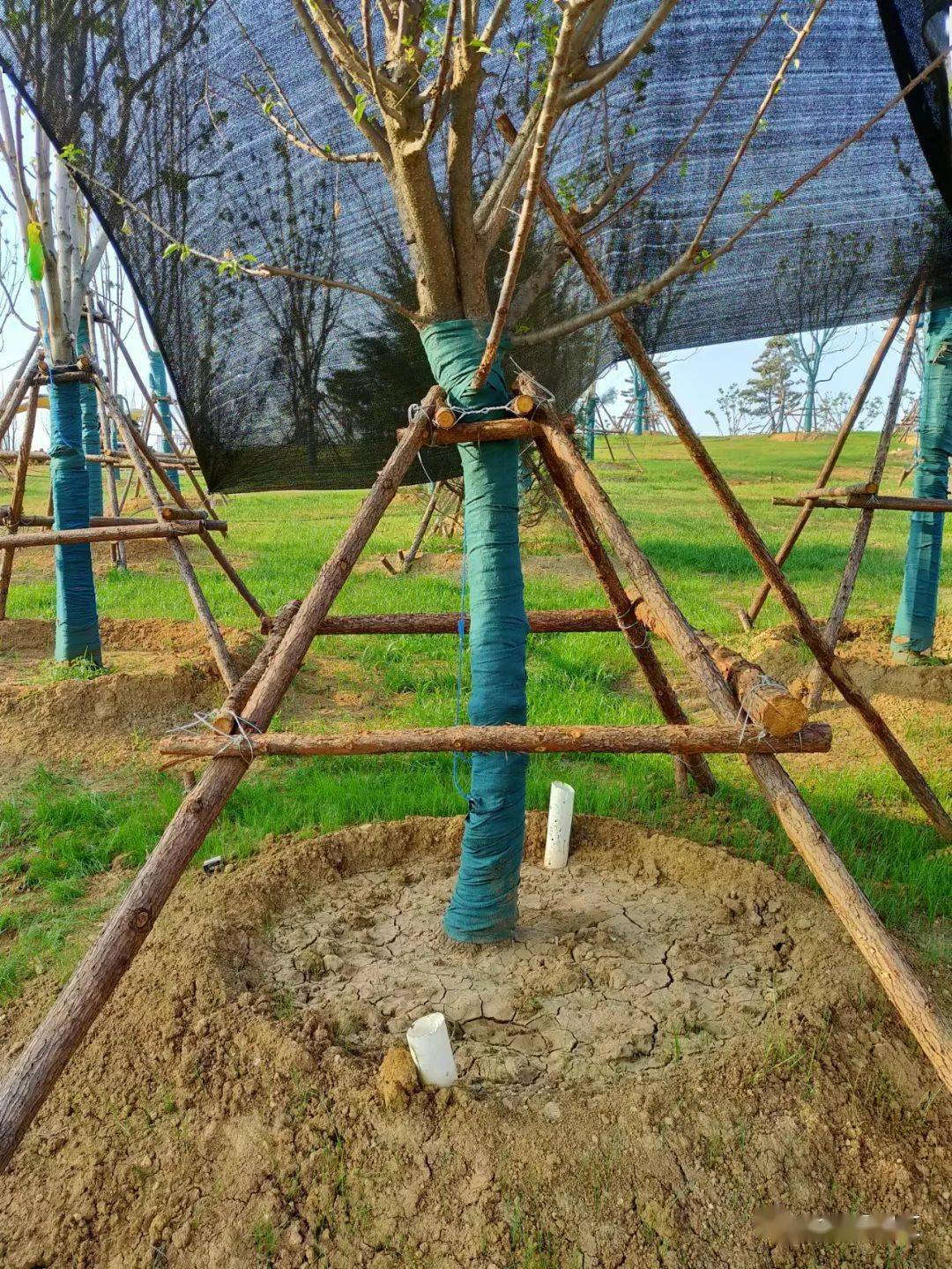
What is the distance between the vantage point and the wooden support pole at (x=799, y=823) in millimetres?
1621

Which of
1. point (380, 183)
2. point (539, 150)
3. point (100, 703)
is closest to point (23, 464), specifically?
point (100, 703)

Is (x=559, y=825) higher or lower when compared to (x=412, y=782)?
higher

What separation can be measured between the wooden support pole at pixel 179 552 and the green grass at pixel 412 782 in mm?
634

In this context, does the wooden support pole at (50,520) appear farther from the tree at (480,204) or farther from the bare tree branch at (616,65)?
the bare tree branch at (616,65)

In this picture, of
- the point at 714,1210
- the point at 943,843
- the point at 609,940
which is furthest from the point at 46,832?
the point at 943,843

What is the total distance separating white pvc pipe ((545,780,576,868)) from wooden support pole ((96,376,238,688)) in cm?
179

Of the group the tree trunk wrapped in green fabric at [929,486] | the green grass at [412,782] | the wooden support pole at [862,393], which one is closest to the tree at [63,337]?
the green grass at [412,782]

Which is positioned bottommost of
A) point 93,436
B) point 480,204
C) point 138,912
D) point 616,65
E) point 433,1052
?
point 433,1052

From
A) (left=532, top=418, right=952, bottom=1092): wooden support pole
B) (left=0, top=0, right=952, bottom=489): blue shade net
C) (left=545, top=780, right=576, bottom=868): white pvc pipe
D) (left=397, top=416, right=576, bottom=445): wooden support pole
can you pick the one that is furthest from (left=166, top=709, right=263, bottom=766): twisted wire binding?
(left=0, top=0, right=952, bottom=489): blue shade net

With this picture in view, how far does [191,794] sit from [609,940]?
60.3 inches

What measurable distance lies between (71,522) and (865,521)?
16.5 feet

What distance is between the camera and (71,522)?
18.1 ft

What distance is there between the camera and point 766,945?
9.04ft

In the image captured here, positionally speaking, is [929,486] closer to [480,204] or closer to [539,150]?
[480,204]
